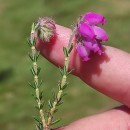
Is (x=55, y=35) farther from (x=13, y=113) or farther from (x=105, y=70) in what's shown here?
(x=13, y=113)

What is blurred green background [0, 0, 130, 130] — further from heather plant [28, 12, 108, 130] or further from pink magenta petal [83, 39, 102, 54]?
pink magenta petal [83, 39, 102, 54]

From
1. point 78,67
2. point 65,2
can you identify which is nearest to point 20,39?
point 65,2

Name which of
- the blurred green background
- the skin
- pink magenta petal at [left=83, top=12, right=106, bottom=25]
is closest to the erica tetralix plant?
pink magenta petal at [left=83, top=12, right=106, bottom=25]

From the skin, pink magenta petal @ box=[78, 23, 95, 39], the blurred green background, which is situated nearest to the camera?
pink magenta petal @ box=[78, 23, 95, 39]

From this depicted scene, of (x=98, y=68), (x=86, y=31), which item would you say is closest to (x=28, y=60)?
(x=98, y=68)

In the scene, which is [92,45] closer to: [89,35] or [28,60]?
[89,35]

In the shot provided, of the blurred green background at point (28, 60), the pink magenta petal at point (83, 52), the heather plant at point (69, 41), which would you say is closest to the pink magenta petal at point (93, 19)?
the heather plant at point (69, 41)
